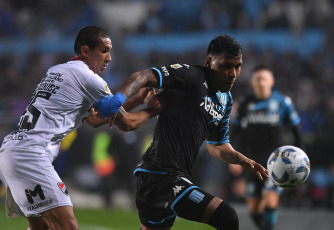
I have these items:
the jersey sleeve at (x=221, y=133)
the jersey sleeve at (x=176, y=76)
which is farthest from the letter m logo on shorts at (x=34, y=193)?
the jersey sleeve at (x=221, y=133)

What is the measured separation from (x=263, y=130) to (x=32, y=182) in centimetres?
476

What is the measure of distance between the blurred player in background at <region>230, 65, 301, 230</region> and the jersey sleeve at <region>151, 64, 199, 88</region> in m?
3.60

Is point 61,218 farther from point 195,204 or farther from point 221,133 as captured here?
point 221,133

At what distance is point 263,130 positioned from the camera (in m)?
8.34

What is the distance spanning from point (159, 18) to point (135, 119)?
14382mm

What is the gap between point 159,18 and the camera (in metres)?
18.5

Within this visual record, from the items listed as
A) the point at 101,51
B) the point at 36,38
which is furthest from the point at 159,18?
the point at 101,51

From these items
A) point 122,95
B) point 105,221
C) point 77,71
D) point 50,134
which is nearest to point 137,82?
point 122,95

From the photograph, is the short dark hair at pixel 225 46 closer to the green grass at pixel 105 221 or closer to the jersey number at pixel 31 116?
the jersey number at pixel 31 116

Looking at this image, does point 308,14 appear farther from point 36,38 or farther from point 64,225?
point 64,225

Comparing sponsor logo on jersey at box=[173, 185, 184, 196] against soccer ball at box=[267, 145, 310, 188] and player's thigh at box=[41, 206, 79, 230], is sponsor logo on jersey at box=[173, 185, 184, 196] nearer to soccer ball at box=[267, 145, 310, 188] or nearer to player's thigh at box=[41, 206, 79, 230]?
player's thigh at box=[41, 206, 79, 230]

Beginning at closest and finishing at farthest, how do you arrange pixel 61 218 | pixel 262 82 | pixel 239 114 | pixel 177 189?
pixel 61 218 → pixel 177 189 → pixel 262 82 → pixel 239 114

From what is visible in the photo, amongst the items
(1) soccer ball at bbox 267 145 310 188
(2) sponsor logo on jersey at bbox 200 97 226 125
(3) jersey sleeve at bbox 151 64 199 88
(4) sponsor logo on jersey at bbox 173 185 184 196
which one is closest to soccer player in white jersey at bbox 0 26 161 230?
(3) jersey sleeve at bbox 151 64 199 88

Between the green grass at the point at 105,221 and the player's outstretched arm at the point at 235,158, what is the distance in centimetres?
476
